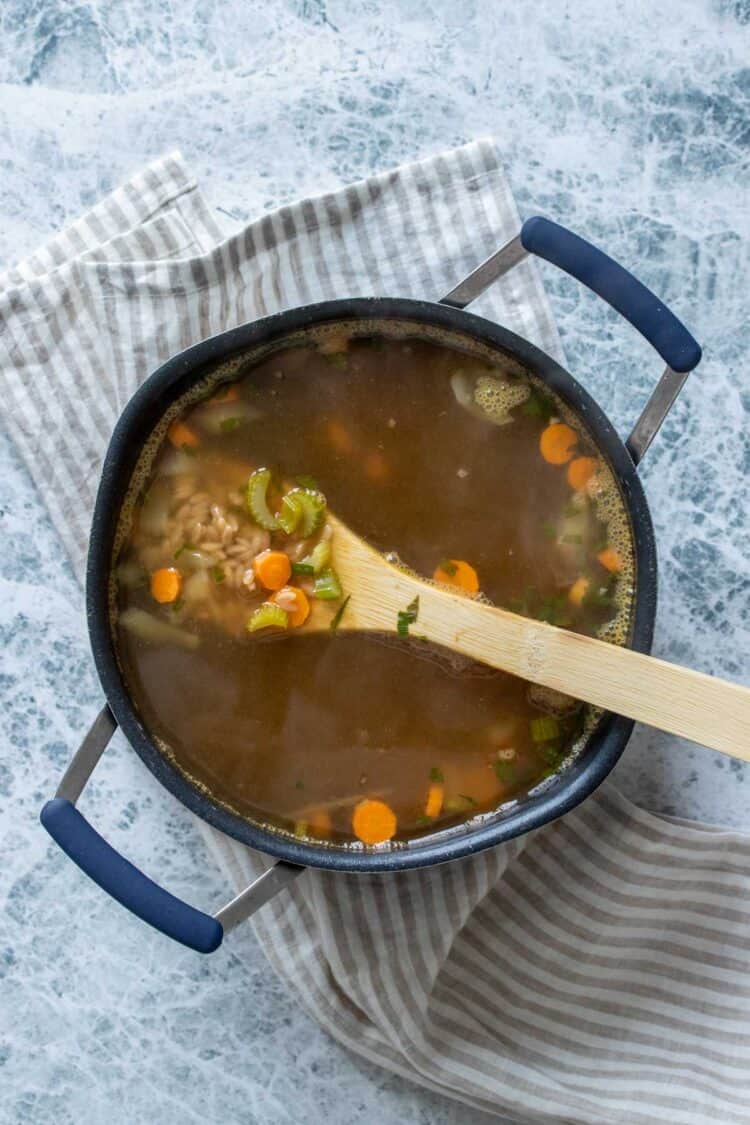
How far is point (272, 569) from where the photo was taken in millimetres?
1887

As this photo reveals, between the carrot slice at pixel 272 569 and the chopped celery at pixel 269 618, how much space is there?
0.10ft

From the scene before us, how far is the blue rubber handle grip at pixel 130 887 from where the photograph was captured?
1766 mm

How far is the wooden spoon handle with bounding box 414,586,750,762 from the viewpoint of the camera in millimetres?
1673

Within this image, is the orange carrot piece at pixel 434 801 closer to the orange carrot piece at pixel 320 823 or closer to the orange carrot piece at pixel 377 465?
the orange carrot piece at pixel 320 823

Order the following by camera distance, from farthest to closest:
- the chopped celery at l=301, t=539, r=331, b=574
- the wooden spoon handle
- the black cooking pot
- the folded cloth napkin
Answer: the folded cloth napkin → the chopped celery at l=301, t=539, r=331, b=574 → the black cooking pot → the wooden spoon handle

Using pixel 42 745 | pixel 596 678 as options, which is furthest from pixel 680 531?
pixel 42 745

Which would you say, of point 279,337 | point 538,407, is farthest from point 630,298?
point 279,337

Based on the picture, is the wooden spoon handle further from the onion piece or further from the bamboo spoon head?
the onion piece

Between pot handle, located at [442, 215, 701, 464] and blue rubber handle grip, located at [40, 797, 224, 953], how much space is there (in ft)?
2.83

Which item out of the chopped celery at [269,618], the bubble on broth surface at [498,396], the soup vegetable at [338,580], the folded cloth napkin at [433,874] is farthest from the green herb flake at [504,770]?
Answer: the bubble on broth surface at [498,396]

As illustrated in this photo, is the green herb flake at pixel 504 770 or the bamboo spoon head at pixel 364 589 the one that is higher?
the bamboo spoon head at pixel 364 589

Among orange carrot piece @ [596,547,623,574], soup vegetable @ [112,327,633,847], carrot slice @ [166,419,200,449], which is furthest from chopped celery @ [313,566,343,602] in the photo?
orange carrot piece @ [596,547,623,574]

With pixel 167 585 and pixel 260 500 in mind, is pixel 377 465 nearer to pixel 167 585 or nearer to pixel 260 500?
pixel 260 500

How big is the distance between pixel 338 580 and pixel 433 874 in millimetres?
479
